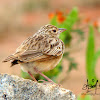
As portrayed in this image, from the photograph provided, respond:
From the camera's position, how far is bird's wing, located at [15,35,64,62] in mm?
5766

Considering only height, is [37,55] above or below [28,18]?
below

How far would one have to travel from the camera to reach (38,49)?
600 cm

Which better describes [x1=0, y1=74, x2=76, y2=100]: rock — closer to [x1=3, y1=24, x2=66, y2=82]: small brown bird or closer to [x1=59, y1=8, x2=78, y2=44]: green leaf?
[x1=3, y1=24, x2=66, y2=82]: small brown bird

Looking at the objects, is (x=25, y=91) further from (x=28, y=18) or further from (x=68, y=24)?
(x=28, y=18)

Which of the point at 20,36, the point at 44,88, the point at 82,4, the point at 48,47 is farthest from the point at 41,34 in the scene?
the point at 82,4

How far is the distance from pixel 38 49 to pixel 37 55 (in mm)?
168

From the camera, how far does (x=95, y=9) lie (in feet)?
84.4

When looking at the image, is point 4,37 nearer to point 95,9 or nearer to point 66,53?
point 95,9

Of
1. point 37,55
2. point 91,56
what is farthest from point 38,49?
point 91,56

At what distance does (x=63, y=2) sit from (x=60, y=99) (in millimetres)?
22586

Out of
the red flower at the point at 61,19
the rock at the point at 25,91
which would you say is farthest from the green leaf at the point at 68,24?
the rock at the point at 25,91

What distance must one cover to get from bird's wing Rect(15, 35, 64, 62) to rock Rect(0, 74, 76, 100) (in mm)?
920

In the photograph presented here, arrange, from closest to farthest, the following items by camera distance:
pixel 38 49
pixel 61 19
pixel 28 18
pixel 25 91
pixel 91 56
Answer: pixel 25 91 < pixel 38 49 < pixel 91 56 < pixel 61 19 < pixel 28 18

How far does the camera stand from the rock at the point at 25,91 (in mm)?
4633
